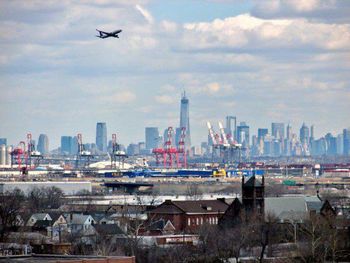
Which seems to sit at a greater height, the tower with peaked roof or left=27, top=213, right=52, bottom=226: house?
the tower with peaked roof

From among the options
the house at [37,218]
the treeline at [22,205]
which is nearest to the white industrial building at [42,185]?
the treeline at [22,205]

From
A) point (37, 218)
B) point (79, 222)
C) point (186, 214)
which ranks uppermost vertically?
point (186, 214)

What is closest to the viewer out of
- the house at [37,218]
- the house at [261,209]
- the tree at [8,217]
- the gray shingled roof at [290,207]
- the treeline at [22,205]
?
the tree at [8,217]

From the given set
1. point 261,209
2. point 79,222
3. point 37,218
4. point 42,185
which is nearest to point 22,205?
point 37,218

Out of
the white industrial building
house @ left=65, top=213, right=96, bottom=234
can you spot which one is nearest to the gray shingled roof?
house @ left=65, top=213, right=96, bottom=234

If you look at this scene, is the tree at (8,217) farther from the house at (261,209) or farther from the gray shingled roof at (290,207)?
the gray shingled roof at (290,207)

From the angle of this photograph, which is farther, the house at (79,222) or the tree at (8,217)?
the house at (79,222)

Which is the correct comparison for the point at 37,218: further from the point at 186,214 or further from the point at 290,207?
the point at 290,207

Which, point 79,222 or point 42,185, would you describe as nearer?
point 79,222

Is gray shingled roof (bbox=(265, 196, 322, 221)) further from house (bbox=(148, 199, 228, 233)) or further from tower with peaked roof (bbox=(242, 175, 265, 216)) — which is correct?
house (bbox=(148, 199, 228, 233))
